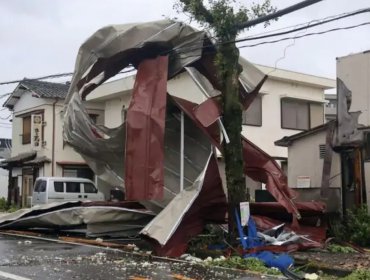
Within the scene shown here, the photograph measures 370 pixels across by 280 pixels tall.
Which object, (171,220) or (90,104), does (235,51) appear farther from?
(90,104)

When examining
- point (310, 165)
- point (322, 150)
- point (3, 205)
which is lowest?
point (3, 205)

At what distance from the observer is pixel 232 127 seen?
13.1 metres

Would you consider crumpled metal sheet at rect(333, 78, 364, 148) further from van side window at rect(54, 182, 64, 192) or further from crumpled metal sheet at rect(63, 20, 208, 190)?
van side window at rect(54, 182, 64, 192)

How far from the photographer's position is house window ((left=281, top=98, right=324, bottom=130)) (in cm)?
2875

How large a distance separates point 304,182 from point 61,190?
1372 cm

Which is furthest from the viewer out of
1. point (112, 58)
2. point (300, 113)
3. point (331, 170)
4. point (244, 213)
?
point (300, 113)

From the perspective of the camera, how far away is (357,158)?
15.2 meters

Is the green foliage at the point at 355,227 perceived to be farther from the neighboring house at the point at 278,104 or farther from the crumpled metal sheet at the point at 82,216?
the neighboring house at the point at 278,104

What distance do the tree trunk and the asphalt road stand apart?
7.62 ft

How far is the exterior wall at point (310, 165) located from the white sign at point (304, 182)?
9 centimetres

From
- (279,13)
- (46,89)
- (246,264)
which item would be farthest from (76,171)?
(246,264)

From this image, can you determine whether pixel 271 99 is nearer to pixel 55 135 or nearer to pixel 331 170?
pixel 331 170

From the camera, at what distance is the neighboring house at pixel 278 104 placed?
88.1 ft

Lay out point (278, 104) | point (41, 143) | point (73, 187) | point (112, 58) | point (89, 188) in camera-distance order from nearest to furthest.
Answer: point (112, 58)
point (73, 187)
point (89, 188)
point (278, 104)
point (41, 143)
